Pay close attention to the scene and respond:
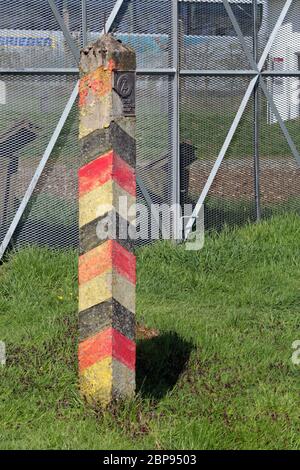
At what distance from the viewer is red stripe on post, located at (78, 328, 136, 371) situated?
527 cm

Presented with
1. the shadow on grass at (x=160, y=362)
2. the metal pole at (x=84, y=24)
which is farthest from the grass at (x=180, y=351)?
the metal pole at (x=84, y=24)

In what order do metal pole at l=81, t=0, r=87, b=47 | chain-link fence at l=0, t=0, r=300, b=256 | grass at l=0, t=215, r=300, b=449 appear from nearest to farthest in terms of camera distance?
1. grass at l=0, t=215, r=300, b=449
2. chain-link fence at l=0, t=0, r=300, b=256
3. metal pole at l=81, t=0, r=87, b=47

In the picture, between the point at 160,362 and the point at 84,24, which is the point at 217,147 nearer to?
the point at 84,24

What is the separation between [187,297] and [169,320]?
112 cm

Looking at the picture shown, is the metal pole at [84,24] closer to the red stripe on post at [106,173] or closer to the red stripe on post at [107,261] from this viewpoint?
the red stripe on post at [106,173]

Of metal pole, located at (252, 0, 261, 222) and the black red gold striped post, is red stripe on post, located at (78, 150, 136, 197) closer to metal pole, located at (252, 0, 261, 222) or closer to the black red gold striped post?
the black red gold striped post

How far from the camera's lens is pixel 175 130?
958 centimetres

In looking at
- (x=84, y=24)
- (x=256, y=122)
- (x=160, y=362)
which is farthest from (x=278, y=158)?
(x=160, y=362)

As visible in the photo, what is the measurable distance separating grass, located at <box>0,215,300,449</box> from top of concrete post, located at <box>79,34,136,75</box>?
6.15 feet

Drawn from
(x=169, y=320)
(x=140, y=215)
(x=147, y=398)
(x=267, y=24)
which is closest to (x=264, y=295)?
(x=169, y=320)

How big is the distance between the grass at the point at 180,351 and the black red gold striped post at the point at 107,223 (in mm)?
209

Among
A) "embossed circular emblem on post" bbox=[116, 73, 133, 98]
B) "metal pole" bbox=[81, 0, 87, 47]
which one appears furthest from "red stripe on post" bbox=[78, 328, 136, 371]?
"metal pole" bbox=[81, 0, 87, 47]

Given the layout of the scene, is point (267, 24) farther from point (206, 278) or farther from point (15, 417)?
point (15, 417)

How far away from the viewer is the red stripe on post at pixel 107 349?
5.27 m
